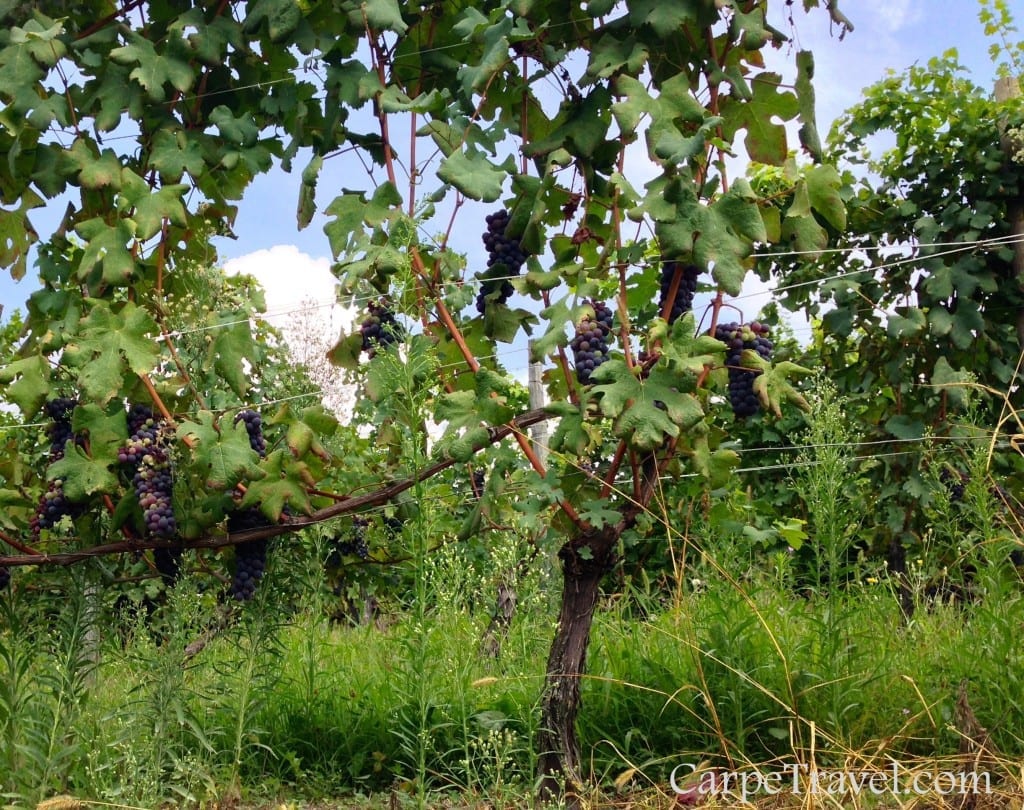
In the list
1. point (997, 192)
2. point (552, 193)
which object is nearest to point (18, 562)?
point (552, 193)

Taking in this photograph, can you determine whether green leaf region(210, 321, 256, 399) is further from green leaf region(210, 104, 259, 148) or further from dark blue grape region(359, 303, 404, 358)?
green leaf region(210, 104, 259, 148)

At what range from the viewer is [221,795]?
258 centimetres

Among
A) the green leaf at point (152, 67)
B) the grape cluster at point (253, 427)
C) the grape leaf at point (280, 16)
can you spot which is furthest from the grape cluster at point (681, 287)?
the green leaf at point (152, 67)

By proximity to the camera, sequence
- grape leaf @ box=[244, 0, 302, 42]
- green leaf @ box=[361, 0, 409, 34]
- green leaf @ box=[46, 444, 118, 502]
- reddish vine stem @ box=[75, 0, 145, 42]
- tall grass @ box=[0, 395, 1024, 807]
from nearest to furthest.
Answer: tall grass @ box=[0, 395, 1024, 807] → green leaf @ box=[361, 0, 409, 34] → green leaf @ box=[46, 444, 118, 502] → grape leaf @ box=[244, 0, 302, 42] → reddish vine stem @ box=[75, 0, 145, 42]

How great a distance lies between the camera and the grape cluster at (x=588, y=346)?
2.36 metres

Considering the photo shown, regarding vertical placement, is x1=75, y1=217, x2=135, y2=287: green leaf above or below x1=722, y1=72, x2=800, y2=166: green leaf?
below

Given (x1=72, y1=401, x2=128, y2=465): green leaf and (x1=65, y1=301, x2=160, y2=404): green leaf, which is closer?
(x1=65, y1=301, x2=160, y2=404): green leaf

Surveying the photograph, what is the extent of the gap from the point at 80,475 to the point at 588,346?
4.55 ft

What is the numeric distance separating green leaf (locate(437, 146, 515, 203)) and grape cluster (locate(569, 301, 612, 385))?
36 centimetres

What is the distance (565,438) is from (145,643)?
1.21m

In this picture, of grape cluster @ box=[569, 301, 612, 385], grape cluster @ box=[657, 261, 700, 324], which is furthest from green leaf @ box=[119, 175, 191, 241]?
grape cluster @ box=[657, 261, 700, 324]

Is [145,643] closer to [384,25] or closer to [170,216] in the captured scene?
[170,216]

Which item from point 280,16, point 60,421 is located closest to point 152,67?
point 280,16

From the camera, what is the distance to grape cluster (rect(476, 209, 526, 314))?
262 cm
